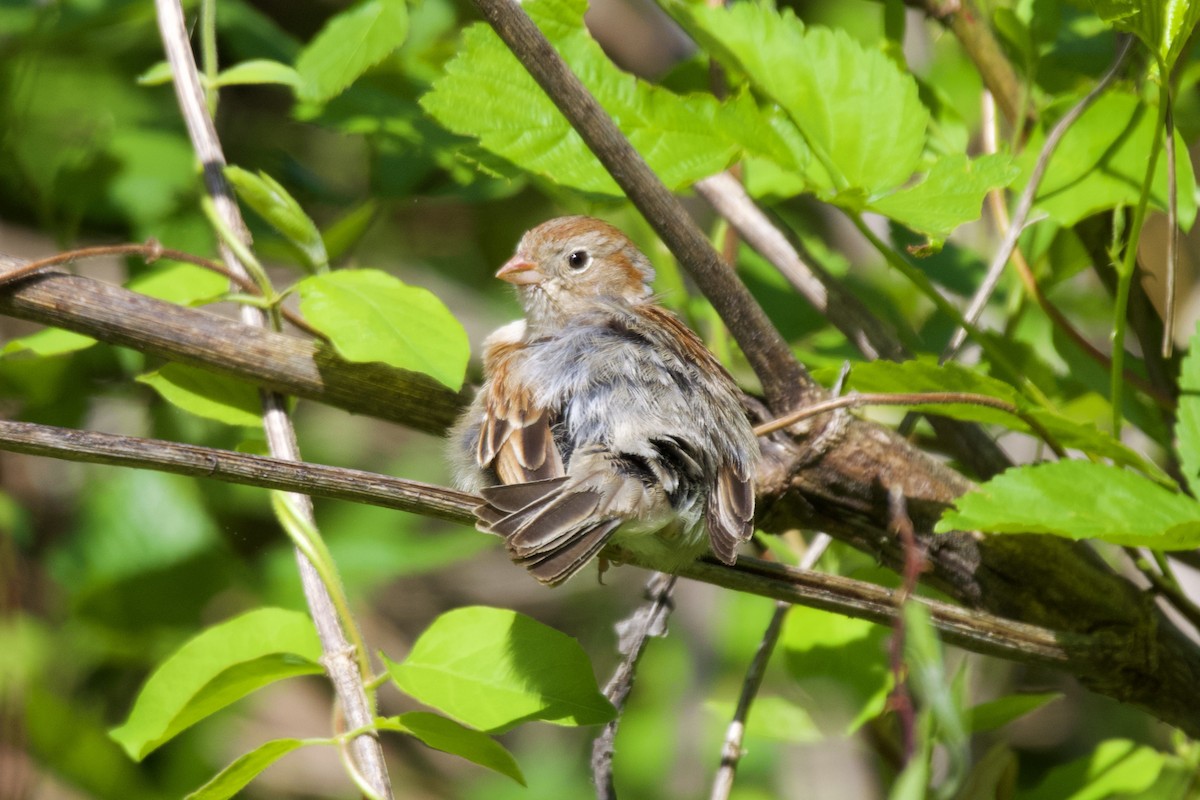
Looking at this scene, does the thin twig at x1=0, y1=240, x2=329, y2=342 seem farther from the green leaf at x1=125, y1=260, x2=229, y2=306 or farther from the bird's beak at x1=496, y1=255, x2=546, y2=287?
the bird's beak at x1=496, y1=255, x2=546, y2=287

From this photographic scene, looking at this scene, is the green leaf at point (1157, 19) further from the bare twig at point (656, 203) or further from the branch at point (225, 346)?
the branch at point (225, 346)

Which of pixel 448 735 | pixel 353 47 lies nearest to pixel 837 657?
pixel 448 735

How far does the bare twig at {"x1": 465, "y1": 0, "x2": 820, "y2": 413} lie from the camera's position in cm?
181

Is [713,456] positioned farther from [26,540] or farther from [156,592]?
[26,540]

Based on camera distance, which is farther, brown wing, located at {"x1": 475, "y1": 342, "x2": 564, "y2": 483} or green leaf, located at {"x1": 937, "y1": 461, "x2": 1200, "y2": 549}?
brown wing, located at {"x1": 475, "y1": 342, "x2": 564, "y2": 483}

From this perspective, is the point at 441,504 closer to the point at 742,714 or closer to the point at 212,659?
the point at 212,659

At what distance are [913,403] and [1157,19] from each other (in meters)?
0.76

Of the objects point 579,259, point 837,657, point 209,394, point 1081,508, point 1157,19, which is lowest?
point 837,657

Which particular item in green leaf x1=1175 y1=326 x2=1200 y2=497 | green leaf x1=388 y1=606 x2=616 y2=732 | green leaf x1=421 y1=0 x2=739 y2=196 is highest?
green leaf x1=421 y1=0 x2=739 y2=196

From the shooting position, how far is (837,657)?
2541 mm

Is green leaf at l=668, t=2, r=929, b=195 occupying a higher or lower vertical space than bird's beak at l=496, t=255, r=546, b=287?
lower

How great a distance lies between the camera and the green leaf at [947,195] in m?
2.06

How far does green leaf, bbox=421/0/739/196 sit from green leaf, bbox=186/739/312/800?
1159mm

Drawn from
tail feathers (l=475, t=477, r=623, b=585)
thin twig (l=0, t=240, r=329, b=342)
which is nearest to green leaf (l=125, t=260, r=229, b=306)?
thin twig (l=0, t=240, r=329, b=342)
